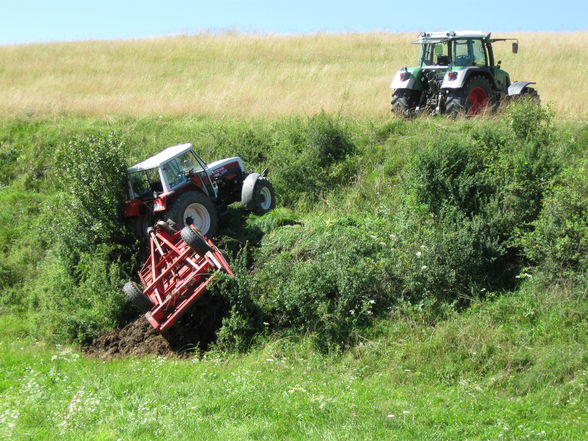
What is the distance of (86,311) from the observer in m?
14.4

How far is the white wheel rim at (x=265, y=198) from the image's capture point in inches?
628

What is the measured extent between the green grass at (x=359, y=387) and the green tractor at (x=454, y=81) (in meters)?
6.96

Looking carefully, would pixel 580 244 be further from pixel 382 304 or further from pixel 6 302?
pixel 6 302

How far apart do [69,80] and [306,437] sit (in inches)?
939

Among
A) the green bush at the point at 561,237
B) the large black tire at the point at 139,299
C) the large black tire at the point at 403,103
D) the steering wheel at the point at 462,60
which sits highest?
the steering wheel at the point at 462,60

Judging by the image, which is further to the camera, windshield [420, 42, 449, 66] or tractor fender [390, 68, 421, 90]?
windshield [420, 42, 449, 66]

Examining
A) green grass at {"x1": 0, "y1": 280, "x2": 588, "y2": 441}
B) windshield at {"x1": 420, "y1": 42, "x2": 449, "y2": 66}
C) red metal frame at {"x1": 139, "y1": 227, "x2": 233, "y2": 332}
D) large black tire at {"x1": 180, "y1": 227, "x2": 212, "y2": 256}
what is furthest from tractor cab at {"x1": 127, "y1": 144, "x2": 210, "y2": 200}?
windshield at {"x1": 420, "y1": 42, "x2": 449, "y2": 66}

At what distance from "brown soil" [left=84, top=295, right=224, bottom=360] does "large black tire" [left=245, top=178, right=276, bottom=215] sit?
113 inches

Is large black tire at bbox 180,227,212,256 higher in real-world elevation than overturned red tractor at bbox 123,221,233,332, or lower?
higher

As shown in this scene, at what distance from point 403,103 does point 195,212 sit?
6.66 meters

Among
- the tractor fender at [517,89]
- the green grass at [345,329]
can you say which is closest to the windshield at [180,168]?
the green grass at [345,329]

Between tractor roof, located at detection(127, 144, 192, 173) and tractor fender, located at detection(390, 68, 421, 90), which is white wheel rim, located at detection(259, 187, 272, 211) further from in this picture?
tractor fender, located at detection(390, 68, 421, 90)

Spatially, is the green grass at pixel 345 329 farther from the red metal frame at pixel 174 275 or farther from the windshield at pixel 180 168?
the windshield at pixel 180 168

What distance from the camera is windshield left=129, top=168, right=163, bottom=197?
1534 centimetres
